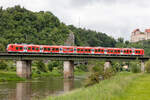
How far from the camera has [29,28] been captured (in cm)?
13288

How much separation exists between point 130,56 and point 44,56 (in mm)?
26381

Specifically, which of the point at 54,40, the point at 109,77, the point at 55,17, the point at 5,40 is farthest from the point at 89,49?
the point at 55,17

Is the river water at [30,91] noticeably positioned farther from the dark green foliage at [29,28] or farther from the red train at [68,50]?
the dark green foliage at [29,28]

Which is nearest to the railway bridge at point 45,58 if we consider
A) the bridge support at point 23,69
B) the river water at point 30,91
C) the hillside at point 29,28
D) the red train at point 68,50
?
the bridge support at point 23,69

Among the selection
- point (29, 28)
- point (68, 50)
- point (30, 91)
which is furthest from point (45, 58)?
point (29, 28)

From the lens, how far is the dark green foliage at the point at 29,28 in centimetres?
12348

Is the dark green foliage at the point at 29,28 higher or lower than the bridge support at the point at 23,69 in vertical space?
higher

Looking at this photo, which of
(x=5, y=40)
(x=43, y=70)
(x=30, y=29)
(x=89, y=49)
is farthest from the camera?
(x=30, y=29)

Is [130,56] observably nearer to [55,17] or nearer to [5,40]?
[5,40]

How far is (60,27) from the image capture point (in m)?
154

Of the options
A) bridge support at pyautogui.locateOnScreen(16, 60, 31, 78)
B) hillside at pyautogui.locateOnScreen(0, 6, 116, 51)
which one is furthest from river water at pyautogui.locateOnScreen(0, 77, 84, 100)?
hillside at pyautogui.locateOnScreen(0, 6, 116, 51)

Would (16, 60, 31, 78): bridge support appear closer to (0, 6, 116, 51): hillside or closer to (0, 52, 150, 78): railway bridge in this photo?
(0, 52, 150, 78): railway bridge

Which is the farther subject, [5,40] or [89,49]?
[5,40]

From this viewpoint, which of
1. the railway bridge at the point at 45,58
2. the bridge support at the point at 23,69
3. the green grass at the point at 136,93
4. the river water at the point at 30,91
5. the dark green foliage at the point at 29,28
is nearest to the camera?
the green grass at the point at 136,93
